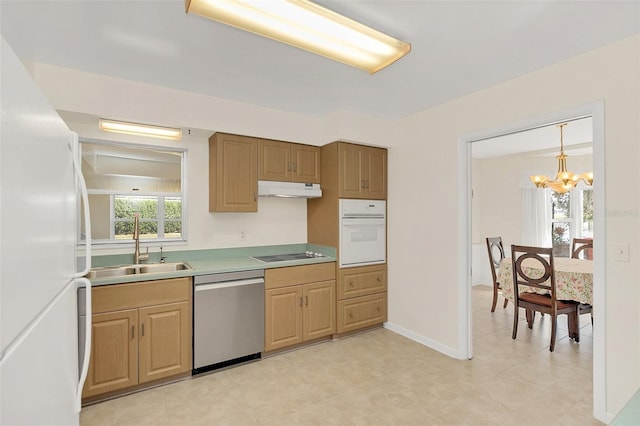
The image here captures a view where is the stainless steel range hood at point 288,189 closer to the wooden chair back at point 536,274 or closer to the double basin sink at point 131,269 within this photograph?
the double basin sink at point 131,269

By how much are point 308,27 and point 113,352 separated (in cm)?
261

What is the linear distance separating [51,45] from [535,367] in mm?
4607

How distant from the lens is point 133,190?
2.95m

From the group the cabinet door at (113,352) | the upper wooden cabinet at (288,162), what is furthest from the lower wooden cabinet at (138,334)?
the upper wooden cabinet at (288,162)

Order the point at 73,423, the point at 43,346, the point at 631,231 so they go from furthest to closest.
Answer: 1. the point at 631,231
2. the point at 73,423
3. the point at 43,346

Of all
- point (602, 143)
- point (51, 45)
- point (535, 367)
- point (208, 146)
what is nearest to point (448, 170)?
point (602, 143)

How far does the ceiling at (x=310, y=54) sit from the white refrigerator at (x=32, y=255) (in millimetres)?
1138

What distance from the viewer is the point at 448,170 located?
122 inches

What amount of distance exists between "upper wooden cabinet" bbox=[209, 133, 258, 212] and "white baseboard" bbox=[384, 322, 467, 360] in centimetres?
217

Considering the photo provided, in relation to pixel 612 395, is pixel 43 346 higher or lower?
higher

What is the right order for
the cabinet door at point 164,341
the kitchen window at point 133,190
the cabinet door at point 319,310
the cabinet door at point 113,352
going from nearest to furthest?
1. the cabinet door at point 113,352
2. the cabinet door at point 164,341
3. the kitchen window at point 133,190
4. the cabinet door at point 319,310

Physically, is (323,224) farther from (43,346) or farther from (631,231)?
(43,346)

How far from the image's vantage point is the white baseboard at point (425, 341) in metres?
3.01

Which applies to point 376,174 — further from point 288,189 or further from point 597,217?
point 597,217
